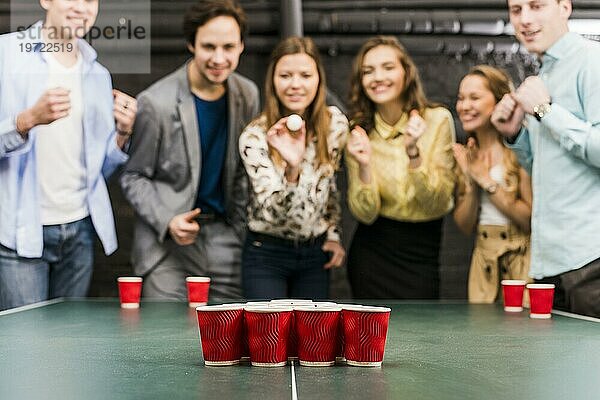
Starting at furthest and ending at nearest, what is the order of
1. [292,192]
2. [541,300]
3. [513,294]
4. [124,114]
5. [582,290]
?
[124,114] → [292,192] → [582,290] → [513,294] → [541,300]

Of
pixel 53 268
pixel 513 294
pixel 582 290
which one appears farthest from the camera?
pixel 53 268

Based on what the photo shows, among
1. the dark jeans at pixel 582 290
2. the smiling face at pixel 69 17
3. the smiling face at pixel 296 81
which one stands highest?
the smiling face at pixel 69 17

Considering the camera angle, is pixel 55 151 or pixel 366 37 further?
pixel 366 37

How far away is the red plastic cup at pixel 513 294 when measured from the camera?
317 cm

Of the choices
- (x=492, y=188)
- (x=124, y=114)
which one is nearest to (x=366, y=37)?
(x=492, y=188)

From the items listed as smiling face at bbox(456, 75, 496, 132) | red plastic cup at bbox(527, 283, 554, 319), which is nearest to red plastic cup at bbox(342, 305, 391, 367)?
red plastic cup at bbox(527, 283, 554, 319)

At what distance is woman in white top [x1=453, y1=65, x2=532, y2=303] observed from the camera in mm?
4277

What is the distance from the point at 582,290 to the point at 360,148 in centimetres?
117

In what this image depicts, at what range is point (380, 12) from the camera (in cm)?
470

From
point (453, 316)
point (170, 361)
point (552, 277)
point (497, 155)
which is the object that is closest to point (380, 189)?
point (497, 155)

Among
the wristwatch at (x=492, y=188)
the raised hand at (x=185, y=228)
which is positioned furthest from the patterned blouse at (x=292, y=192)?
the wristwatch at (x=492, y=188)

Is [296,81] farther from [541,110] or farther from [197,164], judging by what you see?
[541,110]

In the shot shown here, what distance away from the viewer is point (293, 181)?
4.03 meters

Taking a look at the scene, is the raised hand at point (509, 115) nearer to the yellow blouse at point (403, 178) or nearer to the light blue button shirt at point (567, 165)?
the light blue button shirt at point (567, 165)
